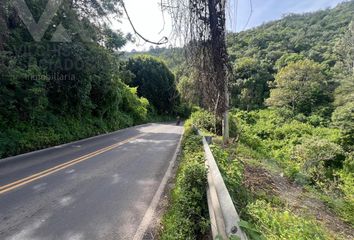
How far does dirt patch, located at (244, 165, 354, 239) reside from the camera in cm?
499

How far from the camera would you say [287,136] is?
27000mm

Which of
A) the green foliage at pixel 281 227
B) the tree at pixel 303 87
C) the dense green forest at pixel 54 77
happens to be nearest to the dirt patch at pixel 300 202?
the green foliage at pixel 281 227

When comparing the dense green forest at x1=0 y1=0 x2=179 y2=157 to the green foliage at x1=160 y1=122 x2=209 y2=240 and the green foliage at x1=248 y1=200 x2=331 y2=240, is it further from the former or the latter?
the green foliage at x1=248 y1=200 x2=331 y2=240

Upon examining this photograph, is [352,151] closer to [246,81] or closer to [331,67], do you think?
[246,81]

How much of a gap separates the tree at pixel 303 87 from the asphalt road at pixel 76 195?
3246 centimetres

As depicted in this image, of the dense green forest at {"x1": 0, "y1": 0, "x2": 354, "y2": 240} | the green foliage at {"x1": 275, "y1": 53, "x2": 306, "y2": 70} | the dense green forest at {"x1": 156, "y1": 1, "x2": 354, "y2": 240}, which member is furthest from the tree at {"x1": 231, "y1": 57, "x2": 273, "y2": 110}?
the green foliage at {"x1": 275, "y1": 53, "x2": 306, "y2": 70}

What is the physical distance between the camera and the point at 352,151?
20750 millimetres

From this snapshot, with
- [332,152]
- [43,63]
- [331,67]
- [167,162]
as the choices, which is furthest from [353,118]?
[331,67]

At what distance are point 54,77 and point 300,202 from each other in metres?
13.7

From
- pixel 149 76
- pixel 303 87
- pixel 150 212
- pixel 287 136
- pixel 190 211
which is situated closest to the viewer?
pixel 190 211

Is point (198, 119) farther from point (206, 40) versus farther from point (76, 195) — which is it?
point (206, 40)

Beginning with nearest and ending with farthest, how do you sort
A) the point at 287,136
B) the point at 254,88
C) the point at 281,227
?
the point at 281,227 < the point at 287,136 < the point at 254,88

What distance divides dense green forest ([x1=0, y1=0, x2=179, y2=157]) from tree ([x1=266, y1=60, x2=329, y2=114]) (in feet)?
81.4

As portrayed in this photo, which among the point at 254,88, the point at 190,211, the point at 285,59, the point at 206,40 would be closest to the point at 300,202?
the point at 190,211
